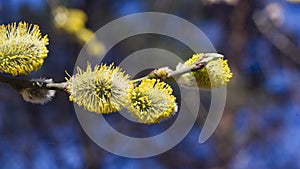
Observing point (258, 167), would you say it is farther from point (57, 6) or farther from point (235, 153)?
point (57, 6)

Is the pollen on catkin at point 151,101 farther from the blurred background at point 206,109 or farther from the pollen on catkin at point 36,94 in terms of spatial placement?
the blurred background at point 206,109

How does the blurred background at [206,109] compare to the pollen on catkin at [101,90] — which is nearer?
the pollen on catkin at [101,90]

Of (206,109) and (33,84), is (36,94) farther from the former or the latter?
(206,109)

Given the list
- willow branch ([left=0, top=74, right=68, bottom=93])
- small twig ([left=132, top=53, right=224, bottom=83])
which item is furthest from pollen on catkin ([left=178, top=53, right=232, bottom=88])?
willow branch ([left=0, top=74, right=68, bottom=93])

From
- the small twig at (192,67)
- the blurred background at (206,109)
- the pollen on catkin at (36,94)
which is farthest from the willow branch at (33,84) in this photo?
the blurred background at (206,109)

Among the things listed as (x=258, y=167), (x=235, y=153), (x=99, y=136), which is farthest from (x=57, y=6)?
(x=258, y=167)
